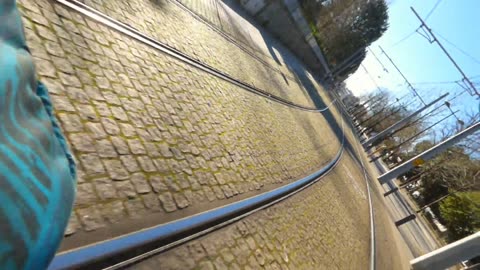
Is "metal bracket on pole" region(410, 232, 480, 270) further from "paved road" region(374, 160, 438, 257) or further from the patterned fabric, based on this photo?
the patterned fabric

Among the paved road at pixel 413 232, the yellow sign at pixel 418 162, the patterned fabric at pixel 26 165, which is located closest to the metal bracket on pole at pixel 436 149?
the yellow sign at pixel 418 162

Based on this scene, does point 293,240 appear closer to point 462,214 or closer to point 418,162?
point 418,162

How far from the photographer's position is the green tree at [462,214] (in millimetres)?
14977

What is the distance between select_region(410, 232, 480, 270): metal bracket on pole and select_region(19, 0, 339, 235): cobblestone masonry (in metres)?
6.62

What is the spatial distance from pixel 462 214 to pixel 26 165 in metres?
19.4

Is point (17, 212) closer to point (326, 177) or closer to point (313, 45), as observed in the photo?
point (326, 177)

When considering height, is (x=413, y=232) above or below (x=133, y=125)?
below

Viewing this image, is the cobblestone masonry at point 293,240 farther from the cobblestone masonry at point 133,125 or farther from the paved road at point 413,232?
the paved road at point 413,232

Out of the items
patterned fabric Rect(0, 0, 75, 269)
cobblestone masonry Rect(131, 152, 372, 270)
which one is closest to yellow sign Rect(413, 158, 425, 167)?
cobblestone masonry Rect(131, 152, 372, 270)

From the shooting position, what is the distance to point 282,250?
4.70 m

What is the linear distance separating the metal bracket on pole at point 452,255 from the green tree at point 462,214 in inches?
300

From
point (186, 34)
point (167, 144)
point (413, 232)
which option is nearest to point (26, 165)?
point (167, 144)

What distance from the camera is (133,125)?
3598mm

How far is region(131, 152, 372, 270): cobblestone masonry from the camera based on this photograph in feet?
10.8
